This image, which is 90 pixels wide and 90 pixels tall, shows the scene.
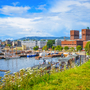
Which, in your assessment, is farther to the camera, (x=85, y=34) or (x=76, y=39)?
(x=85, y=34)

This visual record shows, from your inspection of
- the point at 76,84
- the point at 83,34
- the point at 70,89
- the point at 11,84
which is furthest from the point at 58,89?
the point at 83,34

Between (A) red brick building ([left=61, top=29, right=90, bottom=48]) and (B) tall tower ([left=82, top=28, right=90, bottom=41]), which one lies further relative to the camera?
(B) tall tower ([left=82, top=28, right=90, bottom=41])

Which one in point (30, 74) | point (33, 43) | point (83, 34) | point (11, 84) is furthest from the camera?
point (33, 43)

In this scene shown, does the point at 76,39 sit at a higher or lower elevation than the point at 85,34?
lower

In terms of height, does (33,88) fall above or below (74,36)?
below

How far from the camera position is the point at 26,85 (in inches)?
157

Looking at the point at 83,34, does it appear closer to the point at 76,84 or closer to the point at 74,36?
the point at 74,36

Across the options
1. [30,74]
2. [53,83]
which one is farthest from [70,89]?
[30,74]

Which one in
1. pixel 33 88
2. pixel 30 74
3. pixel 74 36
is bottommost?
pixel 33 88

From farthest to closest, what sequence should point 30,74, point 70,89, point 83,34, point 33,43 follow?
point 33,43, point 83,34, point 30,74, point 70,89

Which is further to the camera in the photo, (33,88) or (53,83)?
(53,83)

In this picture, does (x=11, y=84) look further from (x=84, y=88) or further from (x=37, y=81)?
(x=84, y=88)

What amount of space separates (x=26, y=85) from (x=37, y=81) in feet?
1.62

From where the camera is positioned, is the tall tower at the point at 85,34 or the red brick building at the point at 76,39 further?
the tall tower at the point at 85,34
